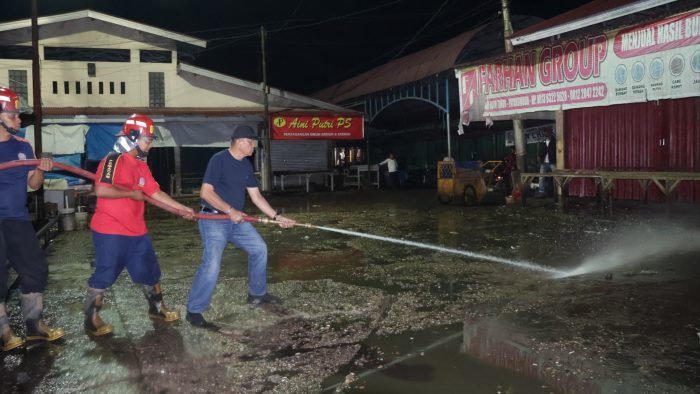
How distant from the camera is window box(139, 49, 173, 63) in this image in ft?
81.5

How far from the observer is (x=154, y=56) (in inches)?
985

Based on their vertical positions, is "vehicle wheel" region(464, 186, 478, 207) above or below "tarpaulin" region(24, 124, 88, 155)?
below

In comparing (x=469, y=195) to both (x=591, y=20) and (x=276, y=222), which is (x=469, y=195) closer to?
(x=591, y=20)

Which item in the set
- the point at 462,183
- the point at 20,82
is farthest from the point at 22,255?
the point at 20,82

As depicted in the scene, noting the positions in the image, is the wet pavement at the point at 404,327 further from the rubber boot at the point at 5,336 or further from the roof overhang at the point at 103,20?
the roof overhang at the point at 103,20

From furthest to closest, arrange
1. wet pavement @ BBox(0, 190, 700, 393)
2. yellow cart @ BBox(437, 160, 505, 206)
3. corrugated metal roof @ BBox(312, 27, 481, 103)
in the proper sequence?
corrugated metal roof @ BBox(312, 27, 481, 103) → yellow cart @ BBox(437, 160, 505, 206) → wet pavement @ BBox(0, 190, 700, 393)

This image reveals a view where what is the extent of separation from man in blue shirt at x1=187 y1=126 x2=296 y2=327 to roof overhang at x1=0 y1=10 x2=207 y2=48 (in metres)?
21.0

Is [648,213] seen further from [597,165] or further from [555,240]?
[555,240]

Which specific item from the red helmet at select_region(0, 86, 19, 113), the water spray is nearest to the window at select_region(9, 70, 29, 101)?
the water spray

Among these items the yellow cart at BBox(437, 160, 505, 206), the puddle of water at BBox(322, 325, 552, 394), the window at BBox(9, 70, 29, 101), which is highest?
the window at BBox(9, 70, 29, 101)

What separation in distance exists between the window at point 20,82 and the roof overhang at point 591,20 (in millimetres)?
19664

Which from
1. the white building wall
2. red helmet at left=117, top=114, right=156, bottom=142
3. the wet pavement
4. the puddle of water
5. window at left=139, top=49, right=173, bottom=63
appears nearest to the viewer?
the puddle of water

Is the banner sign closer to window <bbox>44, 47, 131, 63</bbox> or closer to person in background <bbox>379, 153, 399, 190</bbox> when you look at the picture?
person in background <bbox>379, 153, 399, 190</bbox>

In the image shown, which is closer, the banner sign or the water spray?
the water spray
